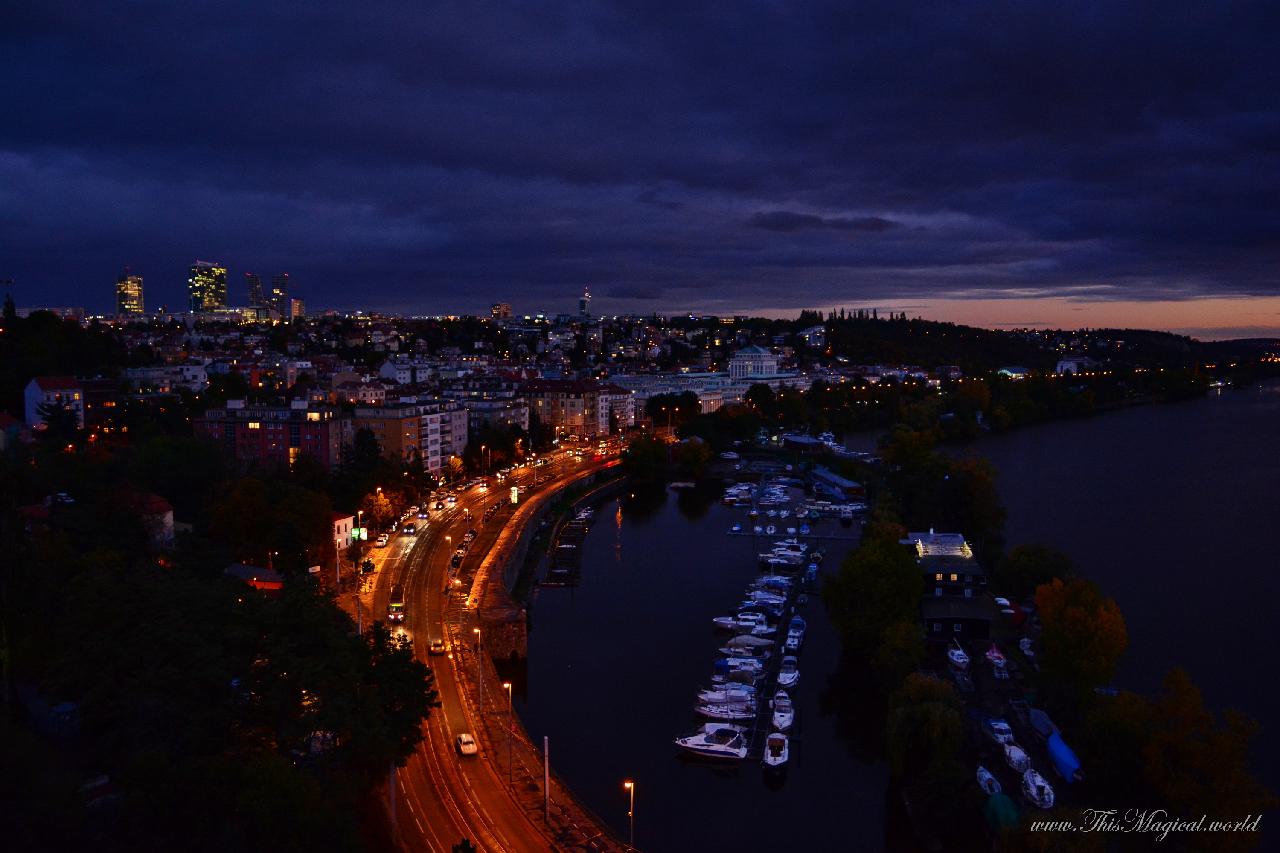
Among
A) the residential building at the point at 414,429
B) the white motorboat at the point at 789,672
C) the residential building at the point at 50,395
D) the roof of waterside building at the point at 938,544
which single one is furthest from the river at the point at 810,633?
the residential building at the point at 50,395

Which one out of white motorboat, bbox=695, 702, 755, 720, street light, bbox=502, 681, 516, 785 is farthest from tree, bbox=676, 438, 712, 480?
street light, bbox=502, 681, 516, 785

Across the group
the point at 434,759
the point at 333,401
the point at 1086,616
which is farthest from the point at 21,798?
the point at 333,401

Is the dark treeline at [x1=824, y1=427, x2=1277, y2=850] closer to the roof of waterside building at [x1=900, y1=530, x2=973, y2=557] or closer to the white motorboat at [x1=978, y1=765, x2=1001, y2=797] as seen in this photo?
the white motorboat at [x1=978, y1=765, x2=1001, y2=797]

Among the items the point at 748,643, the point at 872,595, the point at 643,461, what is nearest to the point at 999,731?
the point at 872,595

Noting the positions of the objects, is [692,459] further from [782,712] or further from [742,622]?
[782,712]

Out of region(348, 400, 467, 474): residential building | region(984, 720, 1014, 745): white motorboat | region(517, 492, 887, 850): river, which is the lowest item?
region(517, 492, 887, 850): river

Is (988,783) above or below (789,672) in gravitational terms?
above

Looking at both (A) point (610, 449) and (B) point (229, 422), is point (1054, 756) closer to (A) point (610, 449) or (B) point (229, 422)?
(B) point (229, 422)
